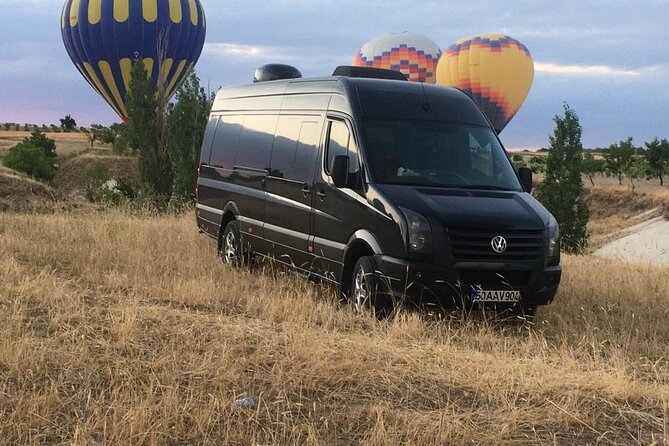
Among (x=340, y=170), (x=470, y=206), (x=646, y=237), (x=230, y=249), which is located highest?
(x=340, y=170)

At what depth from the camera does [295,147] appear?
31.4ft

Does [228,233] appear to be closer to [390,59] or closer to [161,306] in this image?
[161,306]

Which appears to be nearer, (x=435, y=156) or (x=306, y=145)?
(x=435, y=156)

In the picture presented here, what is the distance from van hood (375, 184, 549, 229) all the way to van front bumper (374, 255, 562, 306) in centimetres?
42

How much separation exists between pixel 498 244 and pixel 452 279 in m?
0.58

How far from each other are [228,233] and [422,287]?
15.5 ft

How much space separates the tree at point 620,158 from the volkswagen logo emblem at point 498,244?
73327 mm

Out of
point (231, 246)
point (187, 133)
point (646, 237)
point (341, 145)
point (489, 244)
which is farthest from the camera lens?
point (646, 237)

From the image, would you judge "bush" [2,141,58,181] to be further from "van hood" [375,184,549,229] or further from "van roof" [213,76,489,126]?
"van hood" [375,184,549,229]

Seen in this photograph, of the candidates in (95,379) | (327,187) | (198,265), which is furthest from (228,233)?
(95,379)

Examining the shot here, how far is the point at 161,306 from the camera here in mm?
7523

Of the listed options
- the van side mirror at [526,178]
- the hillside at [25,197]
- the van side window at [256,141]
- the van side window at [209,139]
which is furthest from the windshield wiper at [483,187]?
the hillside at [25,197]

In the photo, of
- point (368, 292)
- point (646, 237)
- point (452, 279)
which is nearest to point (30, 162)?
point (646, 237)

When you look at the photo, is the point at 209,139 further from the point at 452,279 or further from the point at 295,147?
the point at 452,279
